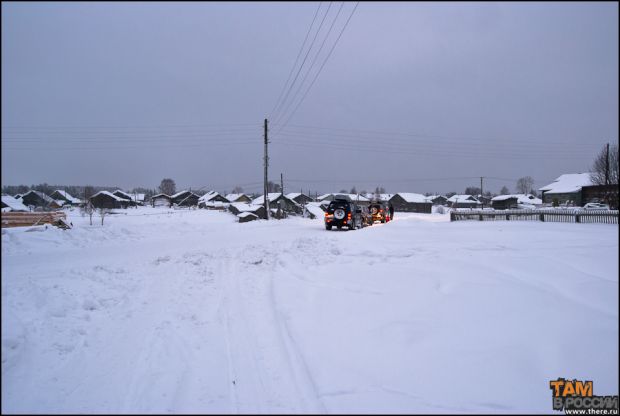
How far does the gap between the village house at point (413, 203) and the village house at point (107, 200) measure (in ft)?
211

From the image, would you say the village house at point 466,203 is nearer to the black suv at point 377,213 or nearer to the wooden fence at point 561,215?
the black suv at point 377,213

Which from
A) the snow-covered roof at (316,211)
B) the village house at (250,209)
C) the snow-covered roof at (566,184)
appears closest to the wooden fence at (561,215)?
the snow-covered roof at (316,211)

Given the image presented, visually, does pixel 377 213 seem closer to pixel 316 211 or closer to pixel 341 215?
pixel 341 215

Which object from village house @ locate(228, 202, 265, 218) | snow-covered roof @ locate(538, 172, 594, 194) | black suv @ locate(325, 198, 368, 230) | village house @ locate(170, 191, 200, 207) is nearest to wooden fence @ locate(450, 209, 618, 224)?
black suv @ locate(325, 198, 368, 230)

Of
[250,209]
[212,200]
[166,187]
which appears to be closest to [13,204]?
[250,209]

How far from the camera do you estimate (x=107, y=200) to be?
212ft

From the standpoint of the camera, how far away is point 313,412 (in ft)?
10.9

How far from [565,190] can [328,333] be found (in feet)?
204

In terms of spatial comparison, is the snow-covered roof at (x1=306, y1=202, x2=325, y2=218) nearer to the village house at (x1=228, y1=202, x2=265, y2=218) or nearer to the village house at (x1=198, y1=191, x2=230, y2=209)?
the village house at (x1=228, y1=202, x2=265, y2=218)

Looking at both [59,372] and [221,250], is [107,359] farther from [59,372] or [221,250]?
[221,250]

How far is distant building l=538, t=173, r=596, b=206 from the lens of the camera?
49031 mm

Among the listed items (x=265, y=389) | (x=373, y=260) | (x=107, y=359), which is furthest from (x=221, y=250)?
(x=265, y=389)

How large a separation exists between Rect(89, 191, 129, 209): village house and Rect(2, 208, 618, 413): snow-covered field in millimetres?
62999

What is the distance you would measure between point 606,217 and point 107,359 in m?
15.7
